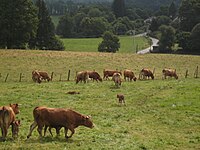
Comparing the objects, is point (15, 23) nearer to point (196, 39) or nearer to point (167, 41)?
point (196, 39)

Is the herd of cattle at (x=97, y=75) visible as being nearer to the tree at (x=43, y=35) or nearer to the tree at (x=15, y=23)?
the tree at (x=15, y=23)

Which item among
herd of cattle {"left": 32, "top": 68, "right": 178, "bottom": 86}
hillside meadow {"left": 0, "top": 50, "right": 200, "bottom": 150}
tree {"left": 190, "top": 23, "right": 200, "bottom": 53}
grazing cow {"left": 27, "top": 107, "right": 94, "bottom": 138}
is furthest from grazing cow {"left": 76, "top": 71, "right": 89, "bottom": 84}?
tree {"left": 190, "top": 23, "right": 200, "bottom": 53}

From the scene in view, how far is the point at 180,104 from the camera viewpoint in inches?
1073

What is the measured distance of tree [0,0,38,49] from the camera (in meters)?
69.0

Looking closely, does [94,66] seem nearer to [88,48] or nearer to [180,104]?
[180,104]

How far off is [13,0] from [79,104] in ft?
160

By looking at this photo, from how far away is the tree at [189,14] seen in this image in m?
103

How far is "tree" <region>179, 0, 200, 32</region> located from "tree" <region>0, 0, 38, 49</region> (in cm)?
5002

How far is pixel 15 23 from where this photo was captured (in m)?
69.0

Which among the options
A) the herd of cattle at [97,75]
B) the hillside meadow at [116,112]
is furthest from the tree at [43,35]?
the herd of cattle at [97,75]

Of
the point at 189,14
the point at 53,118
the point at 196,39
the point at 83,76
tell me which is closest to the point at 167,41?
the point at 189,14

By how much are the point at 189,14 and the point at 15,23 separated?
5402 cm

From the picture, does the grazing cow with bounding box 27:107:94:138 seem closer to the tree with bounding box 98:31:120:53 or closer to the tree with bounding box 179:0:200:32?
the tree with bounding box 98:31:120:53

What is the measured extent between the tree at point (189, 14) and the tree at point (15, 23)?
50017 mm
